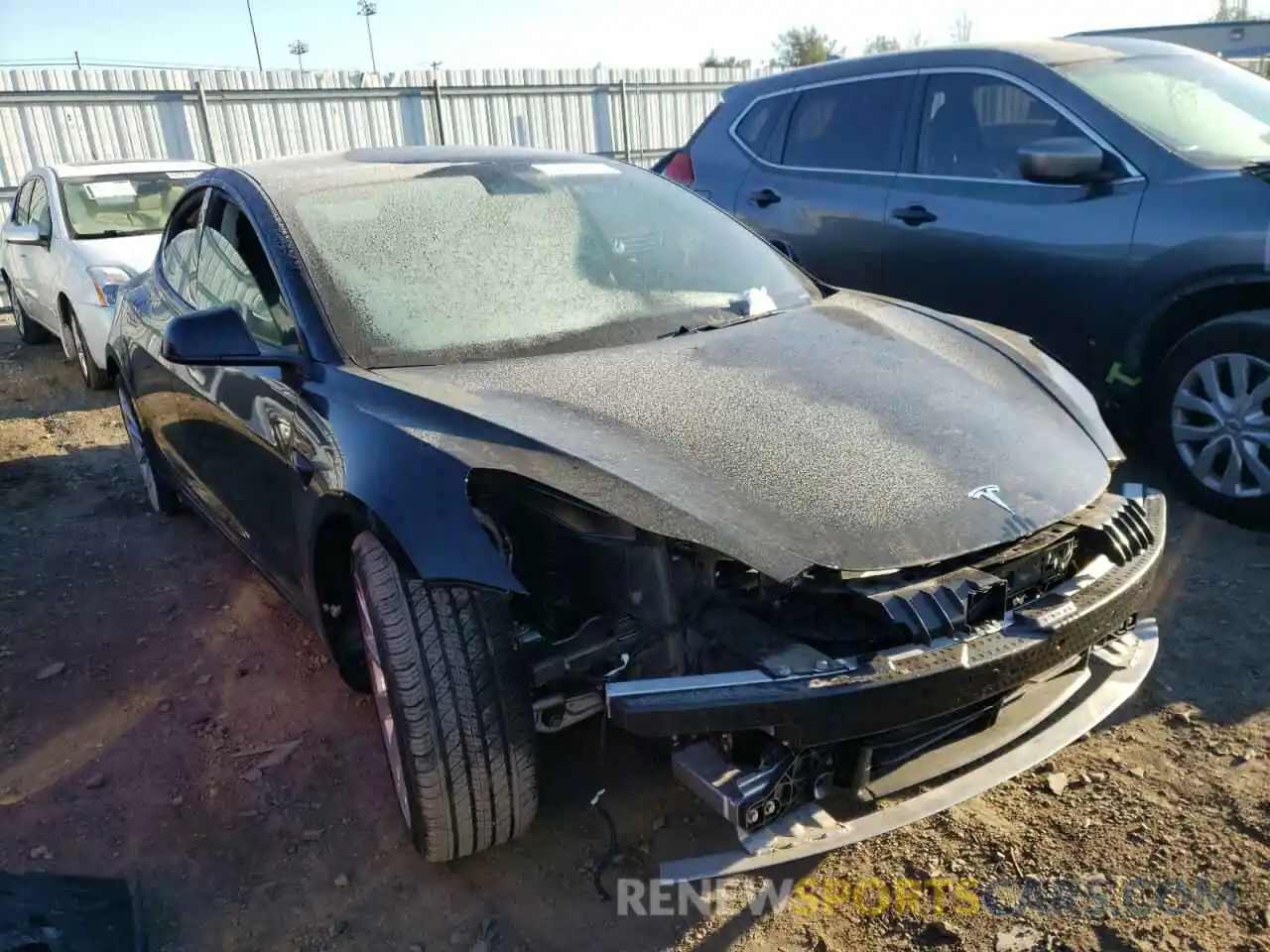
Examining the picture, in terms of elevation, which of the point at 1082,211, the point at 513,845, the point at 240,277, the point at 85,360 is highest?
the point at 240,277

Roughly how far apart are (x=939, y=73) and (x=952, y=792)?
3892 millimetres

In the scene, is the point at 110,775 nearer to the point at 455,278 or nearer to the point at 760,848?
the point at 455,278

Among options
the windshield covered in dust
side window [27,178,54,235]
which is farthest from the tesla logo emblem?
side window [27,178,54,235]

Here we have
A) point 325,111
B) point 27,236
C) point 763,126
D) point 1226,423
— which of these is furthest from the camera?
point 325,111

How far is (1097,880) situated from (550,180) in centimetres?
265

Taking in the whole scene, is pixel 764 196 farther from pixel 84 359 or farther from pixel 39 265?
pixel 39 265

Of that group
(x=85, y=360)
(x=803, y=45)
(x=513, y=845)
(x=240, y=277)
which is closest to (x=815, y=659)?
(x=513, y=845)

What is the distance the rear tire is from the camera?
217cm

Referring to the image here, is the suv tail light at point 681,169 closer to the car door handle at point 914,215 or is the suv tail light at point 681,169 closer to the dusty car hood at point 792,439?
the car door handle at point 914,215

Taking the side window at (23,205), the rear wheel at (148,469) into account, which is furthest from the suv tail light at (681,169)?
the side window at (23,205)

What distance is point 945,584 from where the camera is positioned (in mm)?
2057

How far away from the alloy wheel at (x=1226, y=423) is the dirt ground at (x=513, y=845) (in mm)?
226

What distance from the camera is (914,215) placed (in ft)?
16.0

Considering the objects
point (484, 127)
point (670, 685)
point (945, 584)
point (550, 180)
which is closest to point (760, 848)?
point (670, 685)
